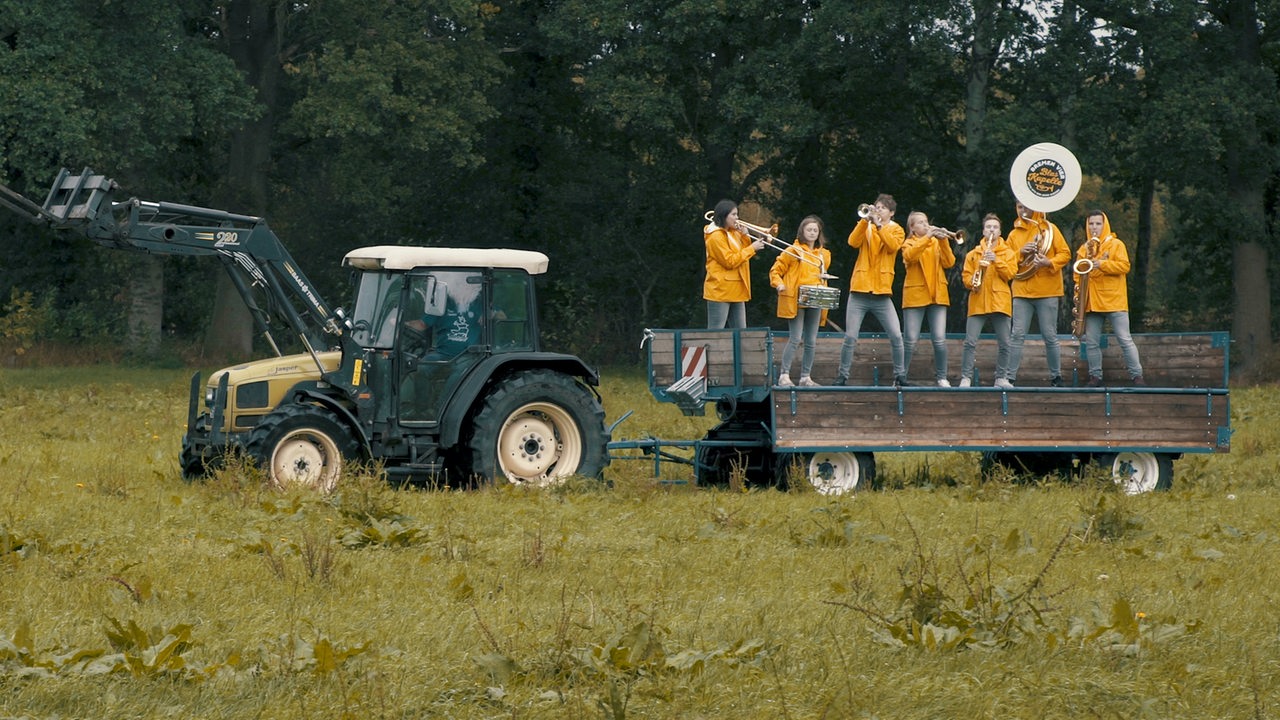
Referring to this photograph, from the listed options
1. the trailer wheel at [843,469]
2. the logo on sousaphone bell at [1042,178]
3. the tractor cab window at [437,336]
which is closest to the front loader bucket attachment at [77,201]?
the tractor cab window at [437,336]

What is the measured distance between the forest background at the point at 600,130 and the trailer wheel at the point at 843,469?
1532 centimetres

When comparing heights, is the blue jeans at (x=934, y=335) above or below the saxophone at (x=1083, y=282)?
below

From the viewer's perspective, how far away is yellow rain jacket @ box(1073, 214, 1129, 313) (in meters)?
13.3

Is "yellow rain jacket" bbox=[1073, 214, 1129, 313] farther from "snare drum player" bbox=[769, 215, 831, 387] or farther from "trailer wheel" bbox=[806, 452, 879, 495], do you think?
"trailer wheel" bbox=[806, 452, 879, 495]

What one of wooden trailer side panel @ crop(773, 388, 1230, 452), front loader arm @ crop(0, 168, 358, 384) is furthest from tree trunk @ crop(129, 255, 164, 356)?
wooden trailer side panel @ crop(773, 388, 1230, 452)

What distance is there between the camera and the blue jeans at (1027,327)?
→ 13.3 m

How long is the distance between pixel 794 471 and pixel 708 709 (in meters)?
6.36

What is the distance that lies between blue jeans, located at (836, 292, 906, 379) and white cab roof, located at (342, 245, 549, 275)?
2633 millimetres

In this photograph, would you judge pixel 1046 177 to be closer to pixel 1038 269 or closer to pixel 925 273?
pixel 1038 269

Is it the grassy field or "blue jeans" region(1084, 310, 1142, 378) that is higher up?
"blue jeans" region(1084, 310, 1142, 378)

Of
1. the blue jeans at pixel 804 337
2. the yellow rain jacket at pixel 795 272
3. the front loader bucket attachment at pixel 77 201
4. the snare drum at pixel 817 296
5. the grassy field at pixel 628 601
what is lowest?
the grassy field at pixel 628 601

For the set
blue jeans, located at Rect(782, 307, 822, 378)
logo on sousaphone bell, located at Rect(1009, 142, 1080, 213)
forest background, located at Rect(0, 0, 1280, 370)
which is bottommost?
blue jeans, located at Rect(782, 307, 822, 378)

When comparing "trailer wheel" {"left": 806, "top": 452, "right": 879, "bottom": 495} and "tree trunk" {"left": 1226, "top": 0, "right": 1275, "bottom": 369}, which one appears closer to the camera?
"trailer wheel" {"left": 806, "top": 452, "right": 879, "bottom": 495}

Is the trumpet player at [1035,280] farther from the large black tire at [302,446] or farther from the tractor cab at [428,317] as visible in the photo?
the large black tire at [302,446]
